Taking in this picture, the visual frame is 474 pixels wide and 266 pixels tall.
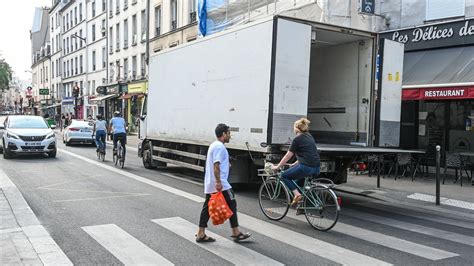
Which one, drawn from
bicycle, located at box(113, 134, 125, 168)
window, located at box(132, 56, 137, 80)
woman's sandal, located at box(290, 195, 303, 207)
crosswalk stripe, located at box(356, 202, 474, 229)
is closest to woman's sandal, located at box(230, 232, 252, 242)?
woman's sandal, located at box(290, 195, 303, 207)

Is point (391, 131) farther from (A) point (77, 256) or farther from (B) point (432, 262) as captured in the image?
(A) point (77, 256)

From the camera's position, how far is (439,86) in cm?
1266

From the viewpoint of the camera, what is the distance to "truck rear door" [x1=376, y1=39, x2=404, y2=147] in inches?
387

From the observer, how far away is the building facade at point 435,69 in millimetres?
13141

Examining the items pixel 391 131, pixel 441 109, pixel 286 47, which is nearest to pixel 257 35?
pixel 286 47

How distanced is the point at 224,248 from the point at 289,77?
3.83 meters

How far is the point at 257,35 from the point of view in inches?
353

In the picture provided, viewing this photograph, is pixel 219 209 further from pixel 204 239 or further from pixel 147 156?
pixel 147 156

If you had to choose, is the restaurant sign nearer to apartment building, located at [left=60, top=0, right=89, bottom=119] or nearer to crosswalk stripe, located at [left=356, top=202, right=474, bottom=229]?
crosswalk stripe, located at [left=356, top=202, right=474, bottom=229]

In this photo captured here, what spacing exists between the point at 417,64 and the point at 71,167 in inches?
444

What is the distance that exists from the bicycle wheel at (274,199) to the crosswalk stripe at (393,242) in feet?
1.57

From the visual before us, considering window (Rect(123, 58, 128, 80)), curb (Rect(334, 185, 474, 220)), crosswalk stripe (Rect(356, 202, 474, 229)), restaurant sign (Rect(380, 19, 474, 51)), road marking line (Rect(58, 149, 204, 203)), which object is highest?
window (Rect(123, 58, 128, 80))

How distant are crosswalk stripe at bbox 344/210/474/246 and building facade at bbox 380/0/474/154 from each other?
5492mm

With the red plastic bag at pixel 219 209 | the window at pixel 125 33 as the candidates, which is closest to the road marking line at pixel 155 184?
the red plastic bag at pixel 219 209
